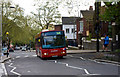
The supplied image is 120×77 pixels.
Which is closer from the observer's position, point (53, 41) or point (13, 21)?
point (53, 41)

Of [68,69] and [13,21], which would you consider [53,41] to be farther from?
[13,21]

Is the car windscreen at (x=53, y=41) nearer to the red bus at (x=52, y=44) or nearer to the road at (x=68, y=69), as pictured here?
the red bus at (x=52, y=44)

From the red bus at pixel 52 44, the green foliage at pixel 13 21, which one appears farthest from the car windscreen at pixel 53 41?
the green foliage at pixel 13 21

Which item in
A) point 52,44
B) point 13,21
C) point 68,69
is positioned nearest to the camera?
point 68,69

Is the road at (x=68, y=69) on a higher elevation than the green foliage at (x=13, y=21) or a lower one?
lower

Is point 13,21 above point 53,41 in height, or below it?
above

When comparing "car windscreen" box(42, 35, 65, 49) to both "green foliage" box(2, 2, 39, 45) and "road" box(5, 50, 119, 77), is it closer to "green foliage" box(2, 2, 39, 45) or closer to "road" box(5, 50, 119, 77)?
"road" box(5, 50, 119, 77)

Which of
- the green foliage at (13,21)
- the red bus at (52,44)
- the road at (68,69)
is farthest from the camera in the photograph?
the green foliage at (13,21)

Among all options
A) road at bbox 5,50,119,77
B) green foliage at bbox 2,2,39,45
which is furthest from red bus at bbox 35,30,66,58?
green foliage at bbox 2,2,39,45

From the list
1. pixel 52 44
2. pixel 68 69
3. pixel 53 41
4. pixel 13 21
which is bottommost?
pixel 68 69

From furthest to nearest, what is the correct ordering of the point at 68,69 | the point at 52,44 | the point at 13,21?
1. the point at 13,21
2. the point at 52,44
3. the point at 68,69

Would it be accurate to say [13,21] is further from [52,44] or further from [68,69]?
[68,69]

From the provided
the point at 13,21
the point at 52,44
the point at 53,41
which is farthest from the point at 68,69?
the point at 13,21

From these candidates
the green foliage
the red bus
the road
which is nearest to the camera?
the road
